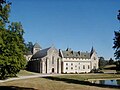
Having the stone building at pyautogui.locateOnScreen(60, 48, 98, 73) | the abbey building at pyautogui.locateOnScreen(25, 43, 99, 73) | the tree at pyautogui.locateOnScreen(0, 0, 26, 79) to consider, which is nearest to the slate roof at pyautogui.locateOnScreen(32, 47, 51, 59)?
the abbey building at pyautogui.locateOnScreen(25, 43, 99, 73)

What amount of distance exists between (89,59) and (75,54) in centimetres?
732

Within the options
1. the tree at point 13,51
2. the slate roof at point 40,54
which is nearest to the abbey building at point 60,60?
the slate roof at point 40,54

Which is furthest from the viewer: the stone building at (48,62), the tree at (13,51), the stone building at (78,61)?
the stone building at (78,61)

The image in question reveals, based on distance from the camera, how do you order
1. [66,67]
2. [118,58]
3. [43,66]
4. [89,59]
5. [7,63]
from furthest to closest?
[89,59]
[66,67]
[43,66]
[7,63]
[118,58]

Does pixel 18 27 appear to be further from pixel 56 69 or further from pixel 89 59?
pixel 89 59

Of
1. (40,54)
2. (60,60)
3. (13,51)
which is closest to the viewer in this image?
(13,51)

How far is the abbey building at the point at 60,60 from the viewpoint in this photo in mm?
89125

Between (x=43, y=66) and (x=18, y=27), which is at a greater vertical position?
(x=18, y=27)

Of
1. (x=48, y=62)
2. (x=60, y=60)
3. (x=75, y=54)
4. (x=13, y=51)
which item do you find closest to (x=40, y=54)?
(x=48, y=62)

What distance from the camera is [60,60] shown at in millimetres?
92312

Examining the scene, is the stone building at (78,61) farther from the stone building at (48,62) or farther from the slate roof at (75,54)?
the stone building at (48,62)

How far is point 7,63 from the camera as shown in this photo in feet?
151

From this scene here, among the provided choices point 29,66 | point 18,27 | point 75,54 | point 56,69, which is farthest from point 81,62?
point 18,27

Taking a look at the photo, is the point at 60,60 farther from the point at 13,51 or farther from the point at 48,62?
the point at 13,51
